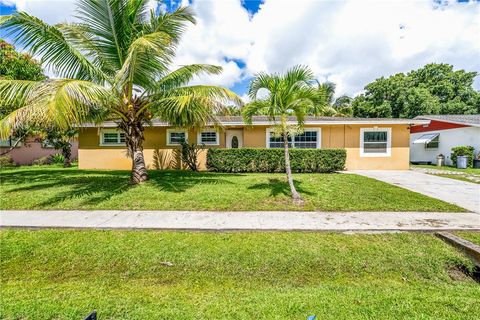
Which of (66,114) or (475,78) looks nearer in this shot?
(66,114)

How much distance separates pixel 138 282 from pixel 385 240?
13.9 feet

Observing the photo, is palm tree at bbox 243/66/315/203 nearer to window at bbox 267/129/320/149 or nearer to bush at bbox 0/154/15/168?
window at bbox 267/129/320/149

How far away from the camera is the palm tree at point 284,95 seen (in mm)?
6371

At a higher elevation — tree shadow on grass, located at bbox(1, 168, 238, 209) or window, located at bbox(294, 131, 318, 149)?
window, located at bbox(294, 131, 318, 149)

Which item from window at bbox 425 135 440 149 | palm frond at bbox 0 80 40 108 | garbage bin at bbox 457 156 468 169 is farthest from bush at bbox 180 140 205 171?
window at bbox 425 135 440 149

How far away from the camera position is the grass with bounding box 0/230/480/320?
248cm

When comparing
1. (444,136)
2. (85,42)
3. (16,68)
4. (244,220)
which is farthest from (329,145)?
(16,68)

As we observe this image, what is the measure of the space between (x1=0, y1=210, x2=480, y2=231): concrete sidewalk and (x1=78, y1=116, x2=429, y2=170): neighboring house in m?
8.29

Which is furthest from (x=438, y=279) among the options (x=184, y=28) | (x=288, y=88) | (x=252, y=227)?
(x=184, y=28)

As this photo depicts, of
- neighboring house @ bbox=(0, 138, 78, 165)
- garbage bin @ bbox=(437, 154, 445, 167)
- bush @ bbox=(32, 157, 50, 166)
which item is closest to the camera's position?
garbage bin @ bbox=(437, 154, 445, 167)

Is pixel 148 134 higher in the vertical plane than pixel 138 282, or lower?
higher

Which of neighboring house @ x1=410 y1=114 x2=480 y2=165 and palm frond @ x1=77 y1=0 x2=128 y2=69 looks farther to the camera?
neighboring house @ x1=410 y1=114 x2=480 y2=165

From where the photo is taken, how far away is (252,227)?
16.1ft

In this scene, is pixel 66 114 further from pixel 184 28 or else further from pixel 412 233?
pixel 412 233
